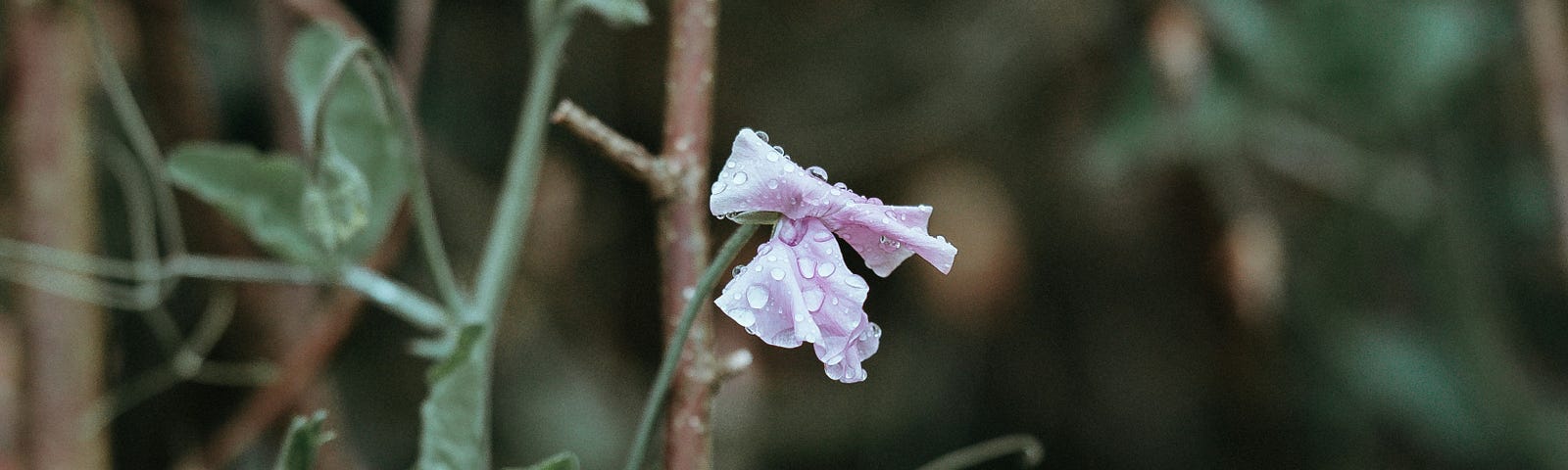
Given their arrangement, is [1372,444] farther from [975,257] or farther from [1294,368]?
[975,257]

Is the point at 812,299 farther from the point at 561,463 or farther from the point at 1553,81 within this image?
the point at 1553,81

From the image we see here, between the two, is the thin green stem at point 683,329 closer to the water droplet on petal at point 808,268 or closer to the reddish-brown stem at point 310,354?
the water droplet on petal at point 808,268

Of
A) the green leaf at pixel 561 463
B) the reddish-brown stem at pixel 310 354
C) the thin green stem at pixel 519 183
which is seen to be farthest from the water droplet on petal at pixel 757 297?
the reddish-brown stem at pixel 310 354

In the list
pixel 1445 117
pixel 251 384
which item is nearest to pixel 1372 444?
pixel 1445 117

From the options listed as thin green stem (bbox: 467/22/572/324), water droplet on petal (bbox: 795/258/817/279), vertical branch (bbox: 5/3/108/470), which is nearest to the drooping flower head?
water droplet on petal (bbox: 795/258/817/279)

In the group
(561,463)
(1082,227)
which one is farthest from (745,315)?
(1082,227)
